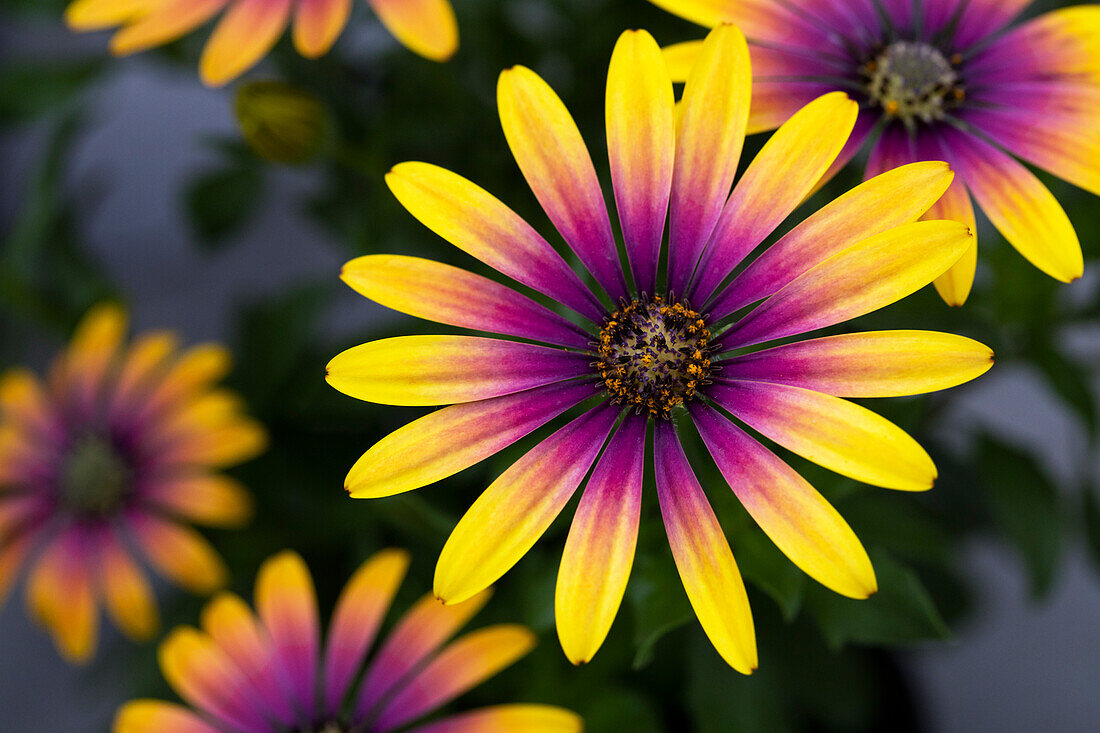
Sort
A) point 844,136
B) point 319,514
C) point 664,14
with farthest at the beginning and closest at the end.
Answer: point 319,514, point 664,14, point 844,136

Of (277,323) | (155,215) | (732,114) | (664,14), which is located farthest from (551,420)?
(155,215)

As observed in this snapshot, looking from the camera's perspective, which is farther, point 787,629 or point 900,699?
point 900,699

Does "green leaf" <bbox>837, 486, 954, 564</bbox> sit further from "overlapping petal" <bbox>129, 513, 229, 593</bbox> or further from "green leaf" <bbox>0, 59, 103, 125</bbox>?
"green leaf" <bbox>0, 59, 103, 125</bbox>

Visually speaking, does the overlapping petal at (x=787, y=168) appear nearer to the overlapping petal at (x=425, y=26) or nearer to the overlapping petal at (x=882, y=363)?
the overlapping petal at (x=882, y=363)

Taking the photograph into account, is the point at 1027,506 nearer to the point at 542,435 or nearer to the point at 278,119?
the point at 542,435

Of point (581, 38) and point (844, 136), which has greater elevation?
point (581, 38)

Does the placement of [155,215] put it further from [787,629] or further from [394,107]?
[787,629]

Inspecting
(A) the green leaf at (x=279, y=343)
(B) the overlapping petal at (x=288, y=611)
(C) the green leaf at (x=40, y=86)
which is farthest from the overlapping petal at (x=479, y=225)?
(C) the green leaf at (x=40, y=86)
